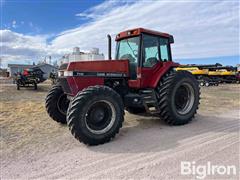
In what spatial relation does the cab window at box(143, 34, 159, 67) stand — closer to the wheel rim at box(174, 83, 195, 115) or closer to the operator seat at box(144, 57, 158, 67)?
the operator seat at box(144, 57, 158, 67)

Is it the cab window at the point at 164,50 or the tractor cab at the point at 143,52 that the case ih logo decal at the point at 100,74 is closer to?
the tractor cab at the point at 143,52

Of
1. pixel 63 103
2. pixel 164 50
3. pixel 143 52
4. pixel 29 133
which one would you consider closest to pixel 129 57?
pixel 143 52

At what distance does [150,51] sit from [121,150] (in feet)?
10.1

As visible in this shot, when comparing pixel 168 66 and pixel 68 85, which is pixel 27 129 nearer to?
pixel 68 85

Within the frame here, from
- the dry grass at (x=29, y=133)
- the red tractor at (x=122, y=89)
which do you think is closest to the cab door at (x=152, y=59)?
the red tractor at (x=122, y=89)

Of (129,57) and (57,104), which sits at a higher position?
(129,57)

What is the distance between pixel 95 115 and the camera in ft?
17.0

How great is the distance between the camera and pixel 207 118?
7.44 metres

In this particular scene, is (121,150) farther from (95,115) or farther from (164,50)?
(164,50)

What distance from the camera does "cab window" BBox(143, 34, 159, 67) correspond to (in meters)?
6.48

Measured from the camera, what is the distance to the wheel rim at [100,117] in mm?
5062

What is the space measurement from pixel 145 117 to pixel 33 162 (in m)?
4.00
